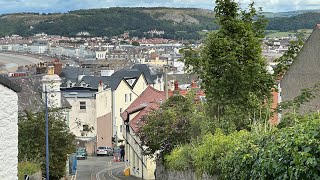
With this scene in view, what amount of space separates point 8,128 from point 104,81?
6035 centimetres

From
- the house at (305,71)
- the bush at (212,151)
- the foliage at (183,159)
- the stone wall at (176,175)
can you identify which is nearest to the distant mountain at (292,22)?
the house at (305,71)

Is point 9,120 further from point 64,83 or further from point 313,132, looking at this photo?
point 64,83

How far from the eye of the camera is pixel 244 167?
12.3 metres

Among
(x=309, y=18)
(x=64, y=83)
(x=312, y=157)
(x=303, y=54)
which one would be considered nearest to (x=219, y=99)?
(x=303, y=54)

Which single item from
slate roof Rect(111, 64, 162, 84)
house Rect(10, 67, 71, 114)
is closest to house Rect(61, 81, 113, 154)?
slate roof Rect(111, 64, 162, 84)

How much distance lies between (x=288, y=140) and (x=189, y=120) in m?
14.8

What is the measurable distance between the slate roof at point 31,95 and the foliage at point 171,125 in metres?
12.4

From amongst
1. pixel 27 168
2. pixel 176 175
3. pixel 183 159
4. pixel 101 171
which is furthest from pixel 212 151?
pixel 101 171

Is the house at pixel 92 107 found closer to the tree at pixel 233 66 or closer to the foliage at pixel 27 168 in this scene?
the foliage at pixel 27 168

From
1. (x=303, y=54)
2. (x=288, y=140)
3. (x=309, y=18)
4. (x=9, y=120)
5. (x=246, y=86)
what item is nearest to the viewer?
(x=288, y=140)

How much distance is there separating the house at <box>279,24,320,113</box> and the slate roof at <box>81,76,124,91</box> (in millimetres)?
43435

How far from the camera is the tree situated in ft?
72.3

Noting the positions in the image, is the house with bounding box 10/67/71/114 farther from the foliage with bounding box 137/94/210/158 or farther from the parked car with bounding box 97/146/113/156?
the parked car with bounding box 97/146/113/156

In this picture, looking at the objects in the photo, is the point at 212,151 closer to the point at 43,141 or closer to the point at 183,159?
the point at 183,159
